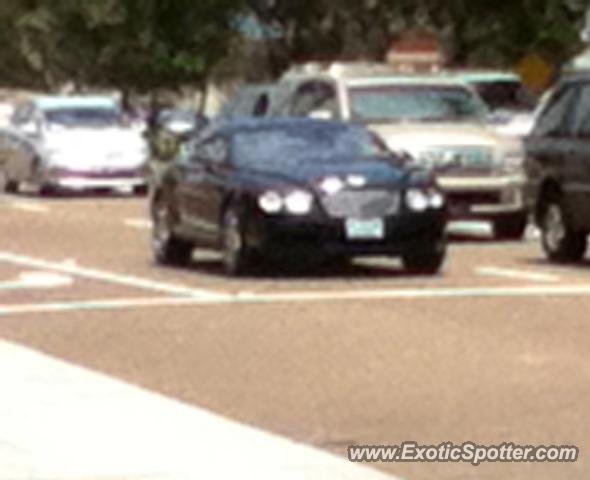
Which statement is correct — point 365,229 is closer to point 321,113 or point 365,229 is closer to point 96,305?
point 96,305

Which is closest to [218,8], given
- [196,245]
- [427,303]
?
[196,245]

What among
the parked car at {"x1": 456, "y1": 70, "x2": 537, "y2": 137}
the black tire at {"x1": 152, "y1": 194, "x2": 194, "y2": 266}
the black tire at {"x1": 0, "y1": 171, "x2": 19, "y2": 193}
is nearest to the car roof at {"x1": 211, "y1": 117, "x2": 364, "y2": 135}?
the black tire at {"x1": 152, "y1": 194, "x2": 194, "y2": 266}

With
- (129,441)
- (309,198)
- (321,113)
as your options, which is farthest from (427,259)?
(129,441)

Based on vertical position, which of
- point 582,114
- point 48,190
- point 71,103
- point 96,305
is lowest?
point 48,190

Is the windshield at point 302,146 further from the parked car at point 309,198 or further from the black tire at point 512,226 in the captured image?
the black tire at point 512,226

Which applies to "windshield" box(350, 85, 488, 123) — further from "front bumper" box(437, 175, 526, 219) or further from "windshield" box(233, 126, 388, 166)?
"windshield" box(233, 126, 388, 166)

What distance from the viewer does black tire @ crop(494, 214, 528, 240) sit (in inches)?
1148

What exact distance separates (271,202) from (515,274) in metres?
2.45

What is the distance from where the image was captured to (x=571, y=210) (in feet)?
79.6

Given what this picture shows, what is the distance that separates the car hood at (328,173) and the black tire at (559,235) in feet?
7.14

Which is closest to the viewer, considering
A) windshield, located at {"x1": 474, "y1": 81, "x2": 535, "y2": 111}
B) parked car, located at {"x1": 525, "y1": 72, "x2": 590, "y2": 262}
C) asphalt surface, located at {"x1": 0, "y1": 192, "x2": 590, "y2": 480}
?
asphalt surface, located at {"x1": 0, "y1": 192, "x2": 590, "y2": 480}

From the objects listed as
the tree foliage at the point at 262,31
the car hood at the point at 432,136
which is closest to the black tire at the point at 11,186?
the tree foliage at the point at 262,31

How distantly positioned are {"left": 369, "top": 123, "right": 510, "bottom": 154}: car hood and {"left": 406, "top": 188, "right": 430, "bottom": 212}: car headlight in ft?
18.0

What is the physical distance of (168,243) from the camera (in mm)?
25391
